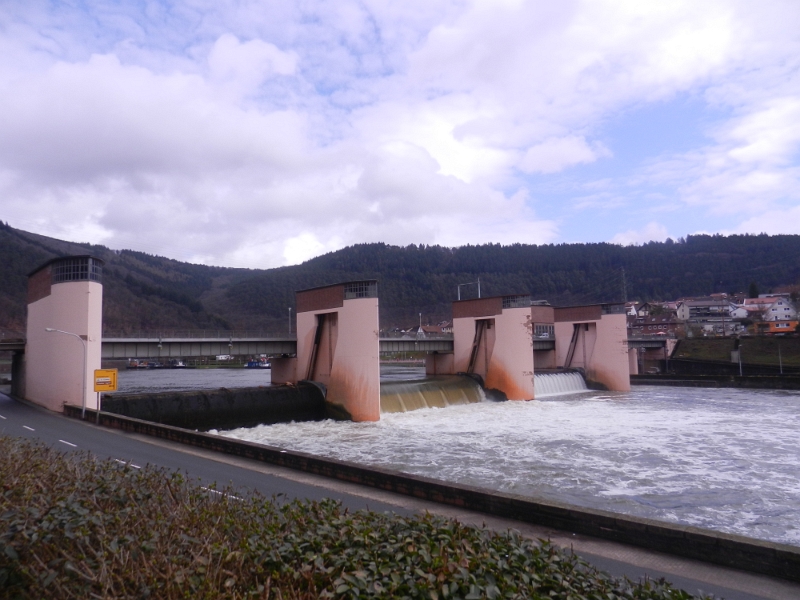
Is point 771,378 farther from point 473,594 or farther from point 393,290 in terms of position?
point 393,290

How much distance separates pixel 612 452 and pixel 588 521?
1347cm

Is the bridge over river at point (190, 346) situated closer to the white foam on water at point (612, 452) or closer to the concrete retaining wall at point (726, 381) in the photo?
the white foam on water at point (612, 452)

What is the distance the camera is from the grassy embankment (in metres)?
55.7

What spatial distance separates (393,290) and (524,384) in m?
60.1

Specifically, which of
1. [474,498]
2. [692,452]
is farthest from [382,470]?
[692,452]

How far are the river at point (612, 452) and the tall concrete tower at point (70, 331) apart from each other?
5857 millimetres

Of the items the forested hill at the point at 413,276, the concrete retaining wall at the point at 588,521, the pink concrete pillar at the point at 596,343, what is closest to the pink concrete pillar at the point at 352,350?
the concrete retaining wall at the point at 588,521

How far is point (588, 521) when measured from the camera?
309 inches

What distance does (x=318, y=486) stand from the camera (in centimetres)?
1112

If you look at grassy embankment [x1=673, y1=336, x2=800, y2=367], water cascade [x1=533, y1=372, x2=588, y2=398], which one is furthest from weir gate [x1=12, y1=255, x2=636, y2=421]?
grassy embankment [x1=673, y1=336, x2=800, y2=367]

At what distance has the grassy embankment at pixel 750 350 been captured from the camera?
55.7 metres

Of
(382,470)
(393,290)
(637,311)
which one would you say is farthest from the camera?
(637,311)

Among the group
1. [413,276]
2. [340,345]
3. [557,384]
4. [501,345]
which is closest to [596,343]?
[557,384]

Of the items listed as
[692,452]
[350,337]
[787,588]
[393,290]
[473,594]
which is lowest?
[692,452]
